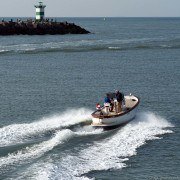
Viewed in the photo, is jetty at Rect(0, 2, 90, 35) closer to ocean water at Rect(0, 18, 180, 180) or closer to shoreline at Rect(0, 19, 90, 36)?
shoreline at Rect(0, 19, 90, 36)

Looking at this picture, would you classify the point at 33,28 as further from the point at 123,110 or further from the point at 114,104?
the point at 114,104

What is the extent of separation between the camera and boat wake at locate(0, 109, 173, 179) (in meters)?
21.0

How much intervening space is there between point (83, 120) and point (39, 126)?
2928mm

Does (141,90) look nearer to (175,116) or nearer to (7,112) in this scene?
(175,116)

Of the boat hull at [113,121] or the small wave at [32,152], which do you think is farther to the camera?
the boat hull at [113,121]

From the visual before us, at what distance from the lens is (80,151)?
23734mm

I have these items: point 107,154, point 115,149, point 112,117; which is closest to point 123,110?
point 112,117

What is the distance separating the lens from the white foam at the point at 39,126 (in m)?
25.2

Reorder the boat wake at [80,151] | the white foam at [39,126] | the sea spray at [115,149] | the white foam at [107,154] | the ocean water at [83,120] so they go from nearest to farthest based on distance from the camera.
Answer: the white foam at [107,154] < the boat wake at [80,151] < the sea spray at [115,149] < the ocean water at [83,120] < the white foam at [39,126]

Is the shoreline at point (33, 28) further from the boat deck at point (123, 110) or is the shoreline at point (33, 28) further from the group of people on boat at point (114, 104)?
the group of people on boat at point (114, 104)

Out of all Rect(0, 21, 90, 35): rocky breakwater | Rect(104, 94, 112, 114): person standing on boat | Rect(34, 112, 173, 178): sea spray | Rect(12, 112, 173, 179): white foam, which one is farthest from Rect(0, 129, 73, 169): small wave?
Rect(0, 21, 90, 35): rocky breakwater

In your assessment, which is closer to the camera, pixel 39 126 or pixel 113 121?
pixel 113 121

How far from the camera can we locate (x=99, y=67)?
56625 millimetres

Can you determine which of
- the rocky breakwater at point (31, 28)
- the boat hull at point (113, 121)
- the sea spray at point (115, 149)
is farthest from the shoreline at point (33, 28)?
the boat hull at point (113, 121)
